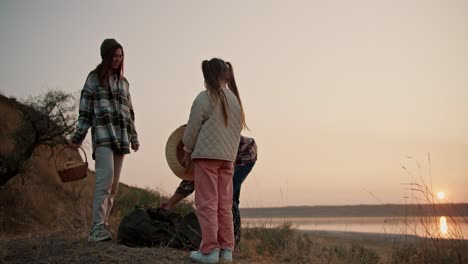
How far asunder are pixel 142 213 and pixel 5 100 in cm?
2405

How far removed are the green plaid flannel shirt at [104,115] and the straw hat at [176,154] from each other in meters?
0.50

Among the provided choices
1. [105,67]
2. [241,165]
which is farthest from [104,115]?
[241,165]

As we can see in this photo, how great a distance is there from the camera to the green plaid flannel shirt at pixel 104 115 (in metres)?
5.62

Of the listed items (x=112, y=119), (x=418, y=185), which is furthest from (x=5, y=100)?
(x=418, y=185)

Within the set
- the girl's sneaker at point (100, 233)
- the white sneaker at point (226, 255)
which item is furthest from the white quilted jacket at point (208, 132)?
the girl's sneaker at point (100, 233)

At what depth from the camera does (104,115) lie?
5.67 meters

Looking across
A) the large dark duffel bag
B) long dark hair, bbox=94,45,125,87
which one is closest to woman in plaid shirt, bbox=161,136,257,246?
the large dark duffel bag

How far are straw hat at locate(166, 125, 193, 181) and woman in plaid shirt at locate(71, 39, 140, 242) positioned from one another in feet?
1.63

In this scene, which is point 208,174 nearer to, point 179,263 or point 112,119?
point 179,263

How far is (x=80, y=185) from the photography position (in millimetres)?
25125

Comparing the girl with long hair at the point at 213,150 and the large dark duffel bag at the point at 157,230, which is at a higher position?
the girl with long hair at the point at 213,150

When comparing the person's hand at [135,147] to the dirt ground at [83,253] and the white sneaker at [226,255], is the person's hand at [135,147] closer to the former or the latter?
the dirt ground at [83,253]

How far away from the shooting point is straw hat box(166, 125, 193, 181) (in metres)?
5.68

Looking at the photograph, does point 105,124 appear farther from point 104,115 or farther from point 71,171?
point 71,171
